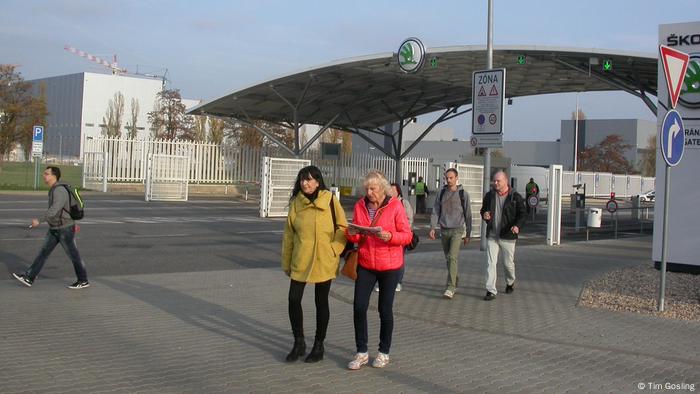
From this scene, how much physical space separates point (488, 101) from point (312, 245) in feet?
32.1

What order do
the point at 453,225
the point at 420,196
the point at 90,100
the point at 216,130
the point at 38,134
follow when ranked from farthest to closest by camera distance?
1. the point at 90,100
2. the point at 216,130
3. the point at 38,134
4. the point at 420,196
5. the point at 453,225

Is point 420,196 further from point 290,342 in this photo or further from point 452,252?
point 290,342

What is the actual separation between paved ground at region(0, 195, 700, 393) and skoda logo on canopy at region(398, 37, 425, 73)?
12.2m

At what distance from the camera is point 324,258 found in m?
6.09

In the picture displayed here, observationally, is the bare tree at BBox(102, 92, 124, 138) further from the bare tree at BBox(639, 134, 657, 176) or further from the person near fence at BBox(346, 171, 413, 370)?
the person near fence at BBox(346, 171, 413, 370)

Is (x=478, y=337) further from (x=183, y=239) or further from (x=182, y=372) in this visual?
(x=183, y=239)

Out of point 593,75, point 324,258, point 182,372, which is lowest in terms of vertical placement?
point 182,372

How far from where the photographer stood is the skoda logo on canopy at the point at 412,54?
24.0 meters

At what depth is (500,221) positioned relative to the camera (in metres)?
9.43

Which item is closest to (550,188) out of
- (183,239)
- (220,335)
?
(183,239)

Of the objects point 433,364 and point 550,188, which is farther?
point 550,188

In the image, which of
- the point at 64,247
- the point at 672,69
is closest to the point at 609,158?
the point at 672,69

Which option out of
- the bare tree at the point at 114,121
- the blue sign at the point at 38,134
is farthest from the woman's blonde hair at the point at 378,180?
the bare tree at the point at 114,121

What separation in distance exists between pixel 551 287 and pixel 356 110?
99.2 ft
